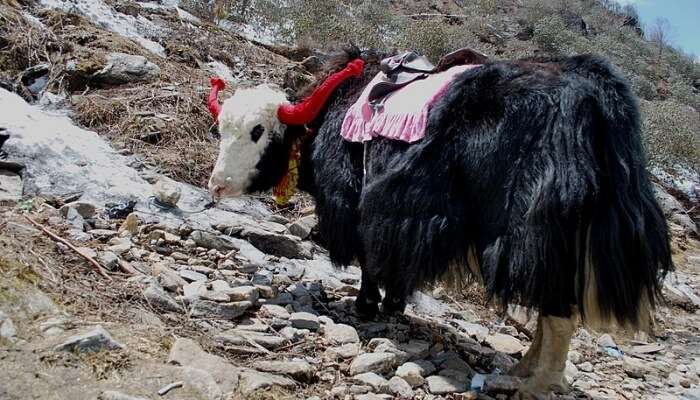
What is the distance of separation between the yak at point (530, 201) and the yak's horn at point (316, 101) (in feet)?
1.02

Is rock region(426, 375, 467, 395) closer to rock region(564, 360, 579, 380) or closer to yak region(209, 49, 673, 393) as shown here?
yak region(209, 49, 673, 393)

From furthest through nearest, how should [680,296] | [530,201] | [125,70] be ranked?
[125,70] → [680,296] → [530,201]

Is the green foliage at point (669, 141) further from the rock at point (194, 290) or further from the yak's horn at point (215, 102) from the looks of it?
the rock at point (194, 290)

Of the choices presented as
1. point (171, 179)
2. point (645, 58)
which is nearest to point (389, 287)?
point (171, 179)

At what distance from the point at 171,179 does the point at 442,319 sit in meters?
1.95

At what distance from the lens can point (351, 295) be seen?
11.1 feet

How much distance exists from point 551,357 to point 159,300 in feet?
5.00

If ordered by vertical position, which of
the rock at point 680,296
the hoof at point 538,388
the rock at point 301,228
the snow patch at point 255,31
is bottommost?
the hoof at point 538,388

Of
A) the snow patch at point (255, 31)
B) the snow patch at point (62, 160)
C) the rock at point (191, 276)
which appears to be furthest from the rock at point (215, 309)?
the snow patch at point (255, 31)

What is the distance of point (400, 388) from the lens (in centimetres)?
229

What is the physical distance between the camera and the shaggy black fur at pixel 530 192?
83.4 inches

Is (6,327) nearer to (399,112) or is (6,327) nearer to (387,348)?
(387,348)

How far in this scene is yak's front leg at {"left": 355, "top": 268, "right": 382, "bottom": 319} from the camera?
3061mm

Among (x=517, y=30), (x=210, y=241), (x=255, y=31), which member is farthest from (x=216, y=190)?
(x=517, y=30)
